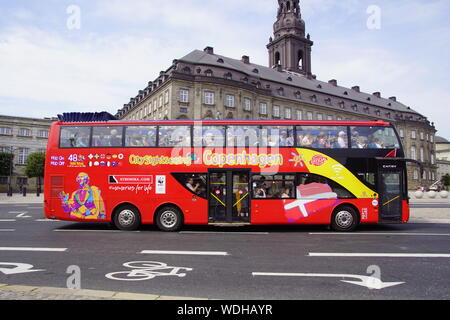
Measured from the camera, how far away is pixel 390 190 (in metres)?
11.9

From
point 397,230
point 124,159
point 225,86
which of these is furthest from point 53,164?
point 225,86

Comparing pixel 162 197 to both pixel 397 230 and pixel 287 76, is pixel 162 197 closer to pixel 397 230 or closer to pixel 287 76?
pixel 397 230

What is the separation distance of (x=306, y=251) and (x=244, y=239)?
7.85 ft

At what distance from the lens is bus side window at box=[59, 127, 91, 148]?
11.9 m

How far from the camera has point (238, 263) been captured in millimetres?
6754

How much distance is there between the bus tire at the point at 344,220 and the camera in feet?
38.4

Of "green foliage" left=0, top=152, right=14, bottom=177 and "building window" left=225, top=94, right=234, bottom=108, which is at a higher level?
"building window" left=225, top=94, right=234, bottom=108

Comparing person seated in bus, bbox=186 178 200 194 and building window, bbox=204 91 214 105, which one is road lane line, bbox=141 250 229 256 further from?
building window, bbox=204 91 214 105

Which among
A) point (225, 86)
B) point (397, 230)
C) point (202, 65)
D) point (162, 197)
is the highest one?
point (202, 65)

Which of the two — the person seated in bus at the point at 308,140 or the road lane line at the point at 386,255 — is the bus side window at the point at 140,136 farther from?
the road lane line at the point at 386,255

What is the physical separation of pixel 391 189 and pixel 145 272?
9.63 metres

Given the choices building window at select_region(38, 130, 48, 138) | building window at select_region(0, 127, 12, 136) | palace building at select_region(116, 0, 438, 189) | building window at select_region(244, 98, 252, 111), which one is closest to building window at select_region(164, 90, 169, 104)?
palace building at select_region(116, 0, 438, 189)

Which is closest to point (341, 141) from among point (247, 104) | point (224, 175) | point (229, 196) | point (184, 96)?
point (224, 175)

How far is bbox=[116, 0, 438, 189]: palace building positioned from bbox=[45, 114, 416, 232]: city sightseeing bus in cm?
3669
